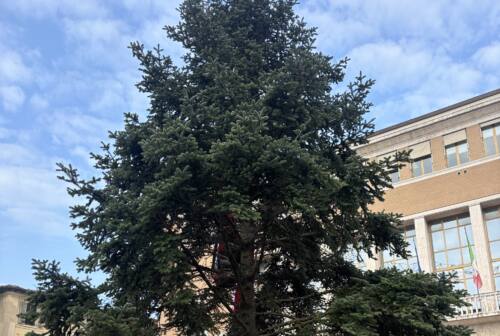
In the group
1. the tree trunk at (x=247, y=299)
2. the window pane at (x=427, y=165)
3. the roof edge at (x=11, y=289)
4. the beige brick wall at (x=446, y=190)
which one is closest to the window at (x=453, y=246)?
the beige brick wall at (x=446, y=190)

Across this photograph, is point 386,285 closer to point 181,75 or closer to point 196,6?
point 181,75

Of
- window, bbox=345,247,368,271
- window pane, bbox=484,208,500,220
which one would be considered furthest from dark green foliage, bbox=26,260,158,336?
window pane, bbox=484,208,500,220

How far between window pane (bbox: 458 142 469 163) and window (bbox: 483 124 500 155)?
2.38 feet

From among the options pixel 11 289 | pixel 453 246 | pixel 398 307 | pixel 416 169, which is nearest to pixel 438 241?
pixel 453 246

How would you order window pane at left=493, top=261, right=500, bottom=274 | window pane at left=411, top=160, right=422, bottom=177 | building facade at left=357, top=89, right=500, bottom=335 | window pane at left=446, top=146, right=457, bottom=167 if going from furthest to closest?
window pane at left=411, top=160, right=422, bottom=177 → window pane at left=446, top=146, right=457, bottom=167 → building facade at left=357, top=89, right=500, bottom=335 → window pane at left=493, top=261, right=500, bottom=274

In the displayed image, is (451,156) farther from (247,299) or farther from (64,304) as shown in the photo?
(64,304)

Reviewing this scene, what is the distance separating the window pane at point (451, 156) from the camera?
23453mm

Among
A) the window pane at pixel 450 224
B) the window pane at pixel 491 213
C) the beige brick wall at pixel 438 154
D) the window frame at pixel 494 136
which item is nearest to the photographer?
the window pane at pixel 491 213

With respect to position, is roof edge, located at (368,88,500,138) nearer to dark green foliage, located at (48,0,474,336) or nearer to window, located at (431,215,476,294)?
window, located at (431,215,476,294)

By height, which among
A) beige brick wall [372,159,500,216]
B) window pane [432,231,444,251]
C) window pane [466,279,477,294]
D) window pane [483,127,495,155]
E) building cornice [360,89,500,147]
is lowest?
window pane [466,279,477,294]

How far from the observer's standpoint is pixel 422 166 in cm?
2436

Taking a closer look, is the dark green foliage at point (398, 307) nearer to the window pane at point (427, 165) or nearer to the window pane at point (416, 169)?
the window pane at point (427, 165)

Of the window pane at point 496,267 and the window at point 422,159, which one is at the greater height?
the window at point 422,159

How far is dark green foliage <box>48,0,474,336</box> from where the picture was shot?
29.3 ft
